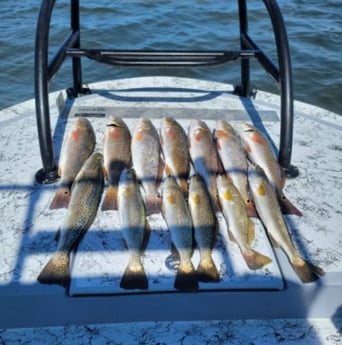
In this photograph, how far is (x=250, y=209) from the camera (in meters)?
2.35

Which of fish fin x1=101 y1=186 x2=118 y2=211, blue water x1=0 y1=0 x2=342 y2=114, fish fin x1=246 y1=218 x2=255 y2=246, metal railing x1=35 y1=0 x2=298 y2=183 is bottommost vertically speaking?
blue water x1=0 y1=0 x2=342 y2=114

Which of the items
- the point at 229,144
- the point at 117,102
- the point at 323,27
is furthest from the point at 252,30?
the point at 229,144

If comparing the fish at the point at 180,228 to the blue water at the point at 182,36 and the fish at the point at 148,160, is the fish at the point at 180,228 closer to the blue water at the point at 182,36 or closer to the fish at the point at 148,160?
the fish at the point at 148,160

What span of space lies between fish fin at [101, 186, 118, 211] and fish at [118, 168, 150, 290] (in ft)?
0.16

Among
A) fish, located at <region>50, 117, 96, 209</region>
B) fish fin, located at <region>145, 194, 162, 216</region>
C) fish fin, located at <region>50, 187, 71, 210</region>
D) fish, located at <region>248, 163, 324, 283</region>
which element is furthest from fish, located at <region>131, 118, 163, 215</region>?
fish, located at <region>248, 163, 324, 283</region>

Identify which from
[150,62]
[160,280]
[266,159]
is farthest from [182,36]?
[160,280]

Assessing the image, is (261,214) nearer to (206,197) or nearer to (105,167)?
(206,197)

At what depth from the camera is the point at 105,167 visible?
2609mm

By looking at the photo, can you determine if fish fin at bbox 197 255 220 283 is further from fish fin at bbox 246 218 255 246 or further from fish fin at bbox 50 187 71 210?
fish fin at bbox 50 187 71 210

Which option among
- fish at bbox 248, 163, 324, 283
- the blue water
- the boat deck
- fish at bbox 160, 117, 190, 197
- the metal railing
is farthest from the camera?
the blue water

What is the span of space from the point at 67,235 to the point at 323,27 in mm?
9260

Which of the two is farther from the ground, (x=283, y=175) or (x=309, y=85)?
(x=283, y=175)

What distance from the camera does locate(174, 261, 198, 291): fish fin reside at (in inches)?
72.7

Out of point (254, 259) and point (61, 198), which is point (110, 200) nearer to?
point (61, 198)
